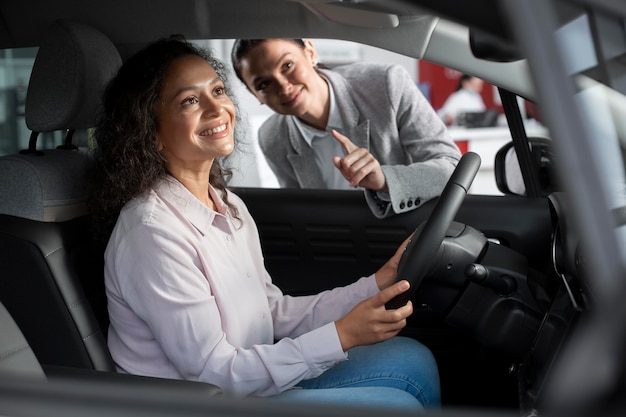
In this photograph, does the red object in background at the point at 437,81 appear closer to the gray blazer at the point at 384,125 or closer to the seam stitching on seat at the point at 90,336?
the gray blazer at the point at 384,125

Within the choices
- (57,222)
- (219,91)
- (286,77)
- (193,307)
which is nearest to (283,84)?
(286,77)

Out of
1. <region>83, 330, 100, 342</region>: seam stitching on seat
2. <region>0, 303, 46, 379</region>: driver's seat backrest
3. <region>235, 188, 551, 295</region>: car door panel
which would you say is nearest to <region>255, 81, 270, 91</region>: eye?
<region>235, 188, 551, 295</region>: car door panel

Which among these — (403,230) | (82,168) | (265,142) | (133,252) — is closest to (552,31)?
(133,252)

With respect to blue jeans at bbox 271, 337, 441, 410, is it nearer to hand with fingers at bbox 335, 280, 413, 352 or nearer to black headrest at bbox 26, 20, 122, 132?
hand with fingers at bbox 335, 280, 413, 352

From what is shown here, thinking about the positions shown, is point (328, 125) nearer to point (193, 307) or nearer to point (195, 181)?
point (195, 181)

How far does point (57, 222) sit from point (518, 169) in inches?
43.7

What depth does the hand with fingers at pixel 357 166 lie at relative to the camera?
6.40 feet

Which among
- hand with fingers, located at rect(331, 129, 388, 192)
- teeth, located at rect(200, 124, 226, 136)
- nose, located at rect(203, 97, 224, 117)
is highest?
nose, located at rect(203, 97, 224, 117)

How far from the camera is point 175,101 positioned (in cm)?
173

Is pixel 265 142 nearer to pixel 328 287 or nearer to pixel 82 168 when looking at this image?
pixel 328 287

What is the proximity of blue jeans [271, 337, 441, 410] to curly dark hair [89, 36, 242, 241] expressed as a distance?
1.58 ft

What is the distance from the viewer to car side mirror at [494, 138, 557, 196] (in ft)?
6.82

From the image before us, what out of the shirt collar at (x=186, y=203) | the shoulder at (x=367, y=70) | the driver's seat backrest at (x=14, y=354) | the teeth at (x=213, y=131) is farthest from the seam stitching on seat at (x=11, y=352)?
the shoulder at (x=367, y=70)

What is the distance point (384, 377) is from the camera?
172 centimetres
